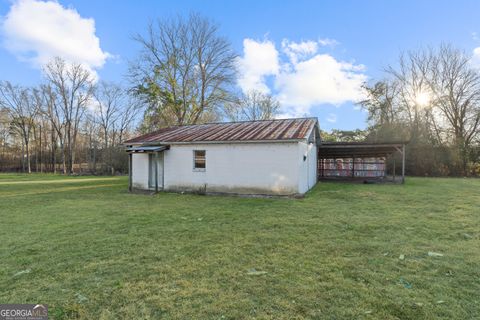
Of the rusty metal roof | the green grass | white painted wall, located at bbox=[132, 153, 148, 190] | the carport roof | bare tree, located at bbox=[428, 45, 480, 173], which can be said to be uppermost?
bare tree, located at bbox=[428, 45, 480, 173]

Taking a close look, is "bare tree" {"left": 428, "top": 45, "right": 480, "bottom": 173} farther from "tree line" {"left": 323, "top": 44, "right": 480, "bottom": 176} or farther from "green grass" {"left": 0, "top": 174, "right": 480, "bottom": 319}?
"green grass" {"left": 0, "top": 174, "right": 480, "bottom": 319}

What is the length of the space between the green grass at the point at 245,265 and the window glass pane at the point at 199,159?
521 centimetres

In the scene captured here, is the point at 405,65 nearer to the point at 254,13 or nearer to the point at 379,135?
the point at 379,135

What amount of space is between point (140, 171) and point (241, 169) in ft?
18.6

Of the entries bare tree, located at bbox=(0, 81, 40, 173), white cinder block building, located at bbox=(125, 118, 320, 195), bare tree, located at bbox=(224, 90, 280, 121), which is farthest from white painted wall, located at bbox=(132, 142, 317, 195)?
bare tree, located at bbox=(0, 81, 40, 173)

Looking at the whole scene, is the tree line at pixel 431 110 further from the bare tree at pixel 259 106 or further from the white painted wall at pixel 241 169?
the white painted wall at pixel 241 169

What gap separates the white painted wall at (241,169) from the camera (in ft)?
33.9

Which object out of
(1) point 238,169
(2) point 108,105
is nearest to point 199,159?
(1) point 238,169

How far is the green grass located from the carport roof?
785 cm

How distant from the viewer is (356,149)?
53.3 feet

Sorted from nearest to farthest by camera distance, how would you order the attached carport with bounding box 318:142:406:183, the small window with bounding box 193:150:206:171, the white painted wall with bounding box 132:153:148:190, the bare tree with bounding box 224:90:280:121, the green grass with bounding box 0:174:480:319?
the green grass with bounding box 0:174:480:319
the small window with bounding box 193:150:206:171
the white painted wall with bounding box 132:153:148:190
the attached carport with bounding box 318:142:406:183
the bare tree with bounding box 224:90:280:121

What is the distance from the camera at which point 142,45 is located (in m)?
26.1

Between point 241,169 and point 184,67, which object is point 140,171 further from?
point 184,67

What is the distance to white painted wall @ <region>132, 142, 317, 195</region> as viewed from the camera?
1034 centimetres
